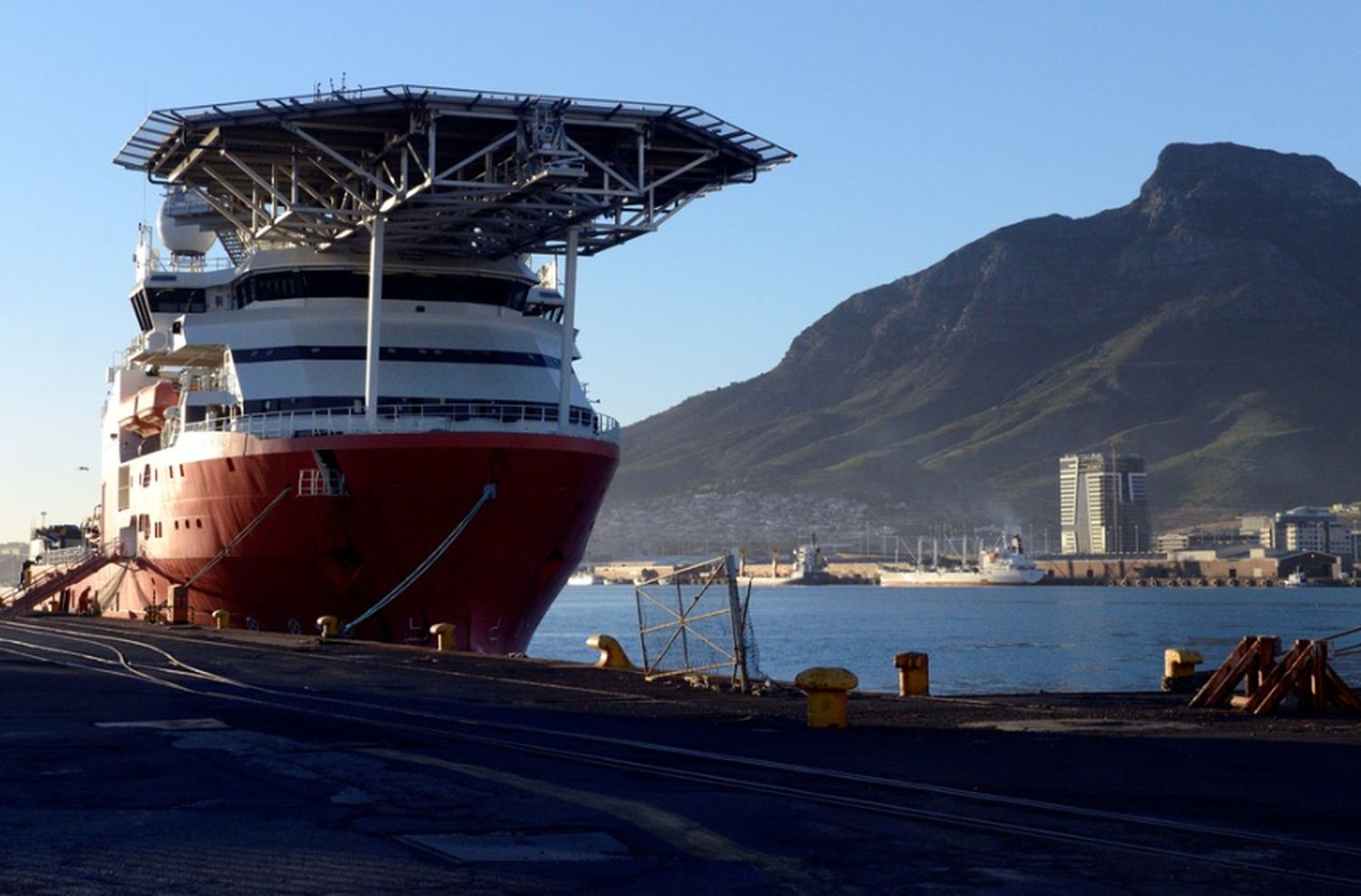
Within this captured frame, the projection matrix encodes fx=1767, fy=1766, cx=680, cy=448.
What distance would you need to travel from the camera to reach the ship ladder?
1693 inches

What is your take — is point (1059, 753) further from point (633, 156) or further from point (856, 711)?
point (633, 156)

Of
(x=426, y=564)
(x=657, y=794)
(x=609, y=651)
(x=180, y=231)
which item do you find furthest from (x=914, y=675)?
(x=180, y=231)

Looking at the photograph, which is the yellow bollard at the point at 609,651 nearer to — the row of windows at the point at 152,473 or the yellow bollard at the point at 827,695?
the yellow bollard at the point at 827,695

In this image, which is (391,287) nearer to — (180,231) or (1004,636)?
(180,231)

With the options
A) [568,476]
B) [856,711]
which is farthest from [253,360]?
[856,711]

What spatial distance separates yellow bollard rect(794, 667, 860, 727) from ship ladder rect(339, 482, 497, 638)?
22.4 metres

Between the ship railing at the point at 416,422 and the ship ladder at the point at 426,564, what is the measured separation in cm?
205

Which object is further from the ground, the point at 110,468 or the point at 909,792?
the point at 110,468

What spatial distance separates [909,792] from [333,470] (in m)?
29.7

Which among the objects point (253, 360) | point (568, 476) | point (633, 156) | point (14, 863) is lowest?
point (14, 863)

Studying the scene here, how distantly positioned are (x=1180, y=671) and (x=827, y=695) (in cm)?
1013

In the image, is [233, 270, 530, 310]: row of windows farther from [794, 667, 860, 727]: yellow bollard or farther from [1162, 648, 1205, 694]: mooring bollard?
[794, 667, 860, 727]: yellow bollard

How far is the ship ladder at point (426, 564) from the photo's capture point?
141 feet

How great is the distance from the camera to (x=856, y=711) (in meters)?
23.9
